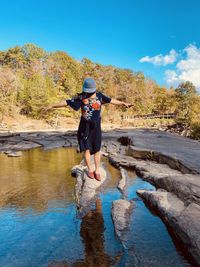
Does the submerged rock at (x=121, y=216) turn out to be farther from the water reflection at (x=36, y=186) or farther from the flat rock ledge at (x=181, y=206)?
the water reflection at (x=36, y=186)

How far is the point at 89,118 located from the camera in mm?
5391

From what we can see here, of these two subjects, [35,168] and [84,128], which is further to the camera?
[35,168]

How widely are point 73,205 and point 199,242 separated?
2.55 metres

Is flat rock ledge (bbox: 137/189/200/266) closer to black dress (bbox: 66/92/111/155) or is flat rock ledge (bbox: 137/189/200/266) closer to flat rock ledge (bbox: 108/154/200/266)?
flat rock ledge (bbox: 108/154/200/266)

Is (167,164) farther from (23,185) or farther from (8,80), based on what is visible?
(8,80)

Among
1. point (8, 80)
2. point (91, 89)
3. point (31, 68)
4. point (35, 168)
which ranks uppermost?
point (31, 68)

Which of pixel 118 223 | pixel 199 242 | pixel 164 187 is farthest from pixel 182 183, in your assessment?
pixel 199 242

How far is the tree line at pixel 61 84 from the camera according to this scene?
44188 millimetres

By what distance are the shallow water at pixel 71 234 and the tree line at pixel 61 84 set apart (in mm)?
36940

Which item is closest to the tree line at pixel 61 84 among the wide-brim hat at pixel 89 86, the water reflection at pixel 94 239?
the wide-brim hat at pixel 89 86

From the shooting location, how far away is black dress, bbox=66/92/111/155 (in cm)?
537

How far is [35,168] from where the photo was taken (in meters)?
9.52

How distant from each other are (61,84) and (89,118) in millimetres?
52927

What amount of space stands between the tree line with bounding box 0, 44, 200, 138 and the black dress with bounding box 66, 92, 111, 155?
36.9 meters
